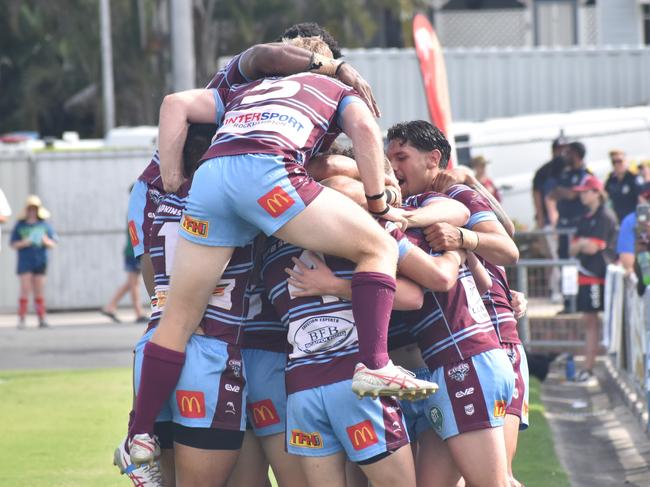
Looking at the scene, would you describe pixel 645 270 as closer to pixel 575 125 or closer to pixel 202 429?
pixel 202 429

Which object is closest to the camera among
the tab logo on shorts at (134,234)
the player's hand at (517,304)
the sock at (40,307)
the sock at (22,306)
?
the tab logo on shorts at (134,234)

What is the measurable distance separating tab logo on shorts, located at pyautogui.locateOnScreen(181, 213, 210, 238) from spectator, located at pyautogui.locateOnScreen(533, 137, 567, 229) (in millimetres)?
12162

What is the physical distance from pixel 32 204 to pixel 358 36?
21787 millimetres

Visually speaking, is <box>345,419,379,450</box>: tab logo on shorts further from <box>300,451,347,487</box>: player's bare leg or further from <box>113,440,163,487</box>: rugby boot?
<box>113,440,163,487</box>: rugby boot

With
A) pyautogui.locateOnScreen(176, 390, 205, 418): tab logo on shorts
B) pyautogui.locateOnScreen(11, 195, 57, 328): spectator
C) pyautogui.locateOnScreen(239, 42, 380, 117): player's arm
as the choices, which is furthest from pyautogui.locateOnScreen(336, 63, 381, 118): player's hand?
pyautogui.locateOnScreen(11, 195, 57, 328): spectator

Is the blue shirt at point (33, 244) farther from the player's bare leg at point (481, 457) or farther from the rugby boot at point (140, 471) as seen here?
the player's bare leg at point (481, 457)

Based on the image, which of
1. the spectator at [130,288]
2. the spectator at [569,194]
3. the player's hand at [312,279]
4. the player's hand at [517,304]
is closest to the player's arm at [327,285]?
the player's hand at [312,279]

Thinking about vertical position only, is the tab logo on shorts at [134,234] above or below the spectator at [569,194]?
above

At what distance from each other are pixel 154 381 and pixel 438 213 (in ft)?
4.26

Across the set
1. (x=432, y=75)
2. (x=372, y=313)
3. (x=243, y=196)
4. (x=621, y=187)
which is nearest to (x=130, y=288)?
(x=621, y=187)

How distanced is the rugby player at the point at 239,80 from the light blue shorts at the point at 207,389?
0.68m

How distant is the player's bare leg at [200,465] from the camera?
5.13 meters

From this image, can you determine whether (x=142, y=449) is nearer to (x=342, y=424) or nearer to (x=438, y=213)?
(x=342, y=424)

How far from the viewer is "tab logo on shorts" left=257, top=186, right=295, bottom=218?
4.79 m
